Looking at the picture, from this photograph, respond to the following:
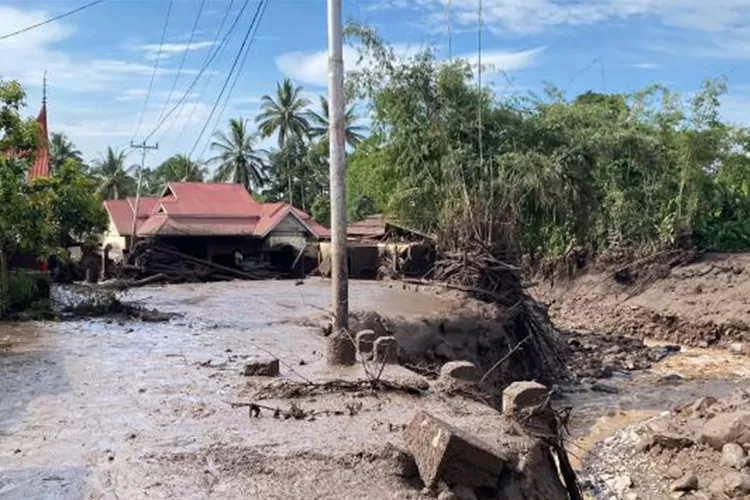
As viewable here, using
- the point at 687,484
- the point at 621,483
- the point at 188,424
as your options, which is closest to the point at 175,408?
the point at 188,424

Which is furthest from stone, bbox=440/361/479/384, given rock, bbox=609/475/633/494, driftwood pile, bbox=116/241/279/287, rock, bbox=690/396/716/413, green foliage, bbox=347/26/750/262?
driftwood pile, bbox=116/241/279/287

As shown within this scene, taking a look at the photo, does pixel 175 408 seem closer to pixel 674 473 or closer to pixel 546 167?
pixel 674 473

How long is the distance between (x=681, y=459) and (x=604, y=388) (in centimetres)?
692

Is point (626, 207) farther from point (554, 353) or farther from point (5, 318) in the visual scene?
point (5, 318)

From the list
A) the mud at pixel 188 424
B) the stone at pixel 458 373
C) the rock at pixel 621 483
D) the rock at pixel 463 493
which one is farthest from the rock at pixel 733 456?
the rock at pixel 463 493

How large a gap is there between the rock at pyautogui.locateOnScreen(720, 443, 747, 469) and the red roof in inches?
907

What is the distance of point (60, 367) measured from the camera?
10492 millimetres

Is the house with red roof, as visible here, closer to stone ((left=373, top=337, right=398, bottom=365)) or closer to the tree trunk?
the tree trunk

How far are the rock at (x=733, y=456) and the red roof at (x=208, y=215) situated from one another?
23.0 meters

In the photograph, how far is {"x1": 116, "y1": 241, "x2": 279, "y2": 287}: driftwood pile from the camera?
2750 cm

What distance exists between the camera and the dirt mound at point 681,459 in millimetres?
9008

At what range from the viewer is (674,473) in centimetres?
959

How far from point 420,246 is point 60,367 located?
14738 millimetres

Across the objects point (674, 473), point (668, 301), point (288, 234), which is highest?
point (288, 234)
